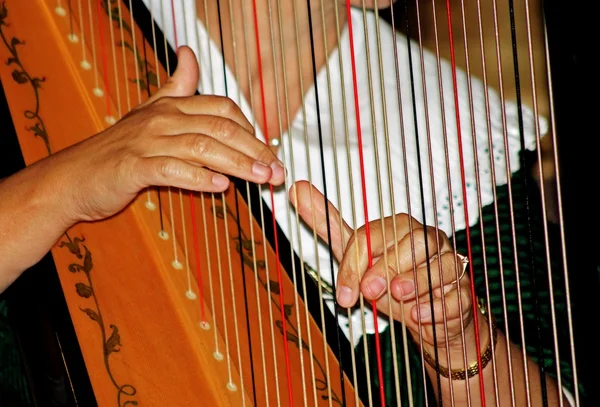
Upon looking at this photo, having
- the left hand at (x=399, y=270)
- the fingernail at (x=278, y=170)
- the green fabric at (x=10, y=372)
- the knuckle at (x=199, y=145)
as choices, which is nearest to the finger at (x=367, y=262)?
the left hand at (x=399, y=270)

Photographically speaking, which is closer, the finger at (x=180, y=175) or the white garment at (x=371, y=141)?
the finger at (x=180, y=175)

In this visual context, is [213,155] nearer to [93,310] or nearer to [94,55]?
[93,310]

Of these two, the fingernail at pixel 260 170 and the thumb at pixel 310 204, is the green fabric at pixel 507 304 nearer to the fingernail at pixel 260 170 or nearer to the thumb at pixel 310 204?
the thumb at pixel 310 204

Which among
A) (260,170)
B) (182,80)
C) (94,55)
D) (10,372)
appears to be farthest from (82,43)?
(10,372)

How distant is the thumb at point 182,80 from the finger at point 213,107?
0.24 feet

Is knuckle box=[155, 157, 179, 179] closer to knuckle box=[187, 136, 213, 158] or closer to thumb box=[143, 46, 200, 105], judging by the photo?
knuckle box=[187, 136, 213, 158]

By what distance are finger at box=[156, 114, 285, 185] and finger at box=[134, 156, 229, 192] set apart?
41 mm

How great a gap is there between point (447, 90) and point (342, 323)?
587 mm

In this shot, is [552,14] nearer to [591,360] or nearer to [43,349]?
[591,360]

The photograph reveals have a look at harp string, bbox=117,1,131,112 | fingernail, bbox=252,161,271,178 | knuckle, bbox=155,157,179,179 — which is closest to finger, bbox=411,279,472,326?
fingernail, bbox=252,161,271,178

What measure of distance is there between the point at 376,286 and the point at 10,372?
1310 millimetres

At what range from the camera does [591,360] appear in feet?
1.68

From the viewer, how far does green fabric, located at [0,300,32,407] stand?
1899 millimetres

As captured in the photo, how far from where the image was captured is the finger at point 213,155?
0.97 m
